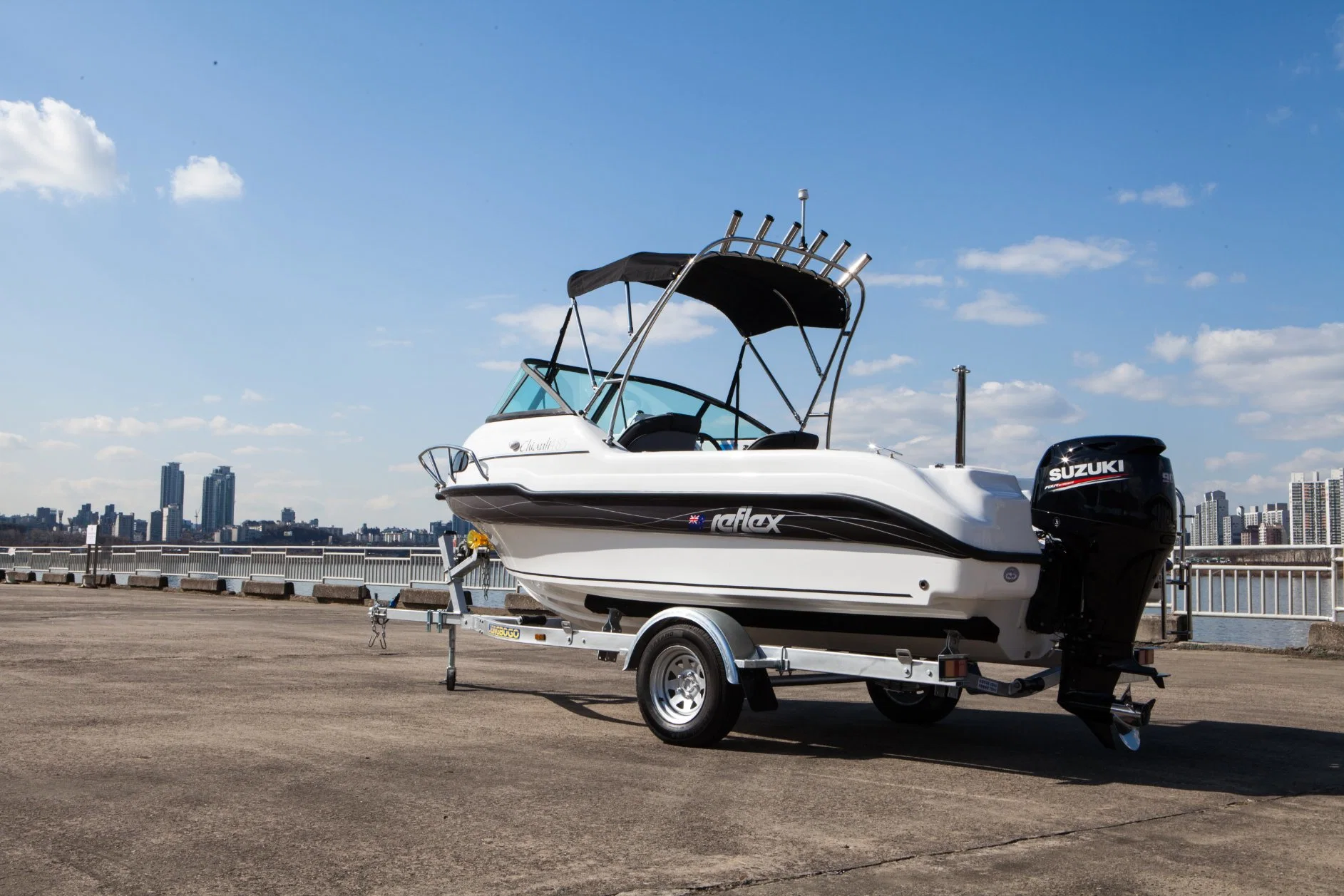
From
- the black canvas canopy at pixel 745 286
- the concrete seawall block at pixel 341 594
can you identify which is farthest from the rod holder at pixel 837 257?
the concrete seawall block at pixel 341 594

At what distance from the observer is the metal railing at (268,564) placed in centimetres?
2361

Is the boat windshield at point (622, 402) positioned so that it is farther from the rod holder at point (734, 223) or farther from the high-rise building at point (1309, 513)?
the high-rise building at point (1309, 513)

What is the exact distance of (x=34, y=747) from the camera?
593cm

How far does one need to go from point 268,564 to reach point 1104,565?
24639 mm

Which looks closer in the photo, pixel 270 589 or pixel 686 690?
pixel 686 690

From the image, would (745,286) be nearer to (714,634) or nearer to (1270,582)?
(714,634)

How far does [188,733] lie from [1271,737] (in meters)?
6.77

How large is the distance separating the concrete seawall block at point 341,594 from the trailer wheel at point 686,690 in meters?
17.3

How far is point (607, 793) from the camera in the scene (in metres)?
5.16

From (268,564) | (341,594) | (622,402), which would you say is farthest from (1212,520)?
(268,564)

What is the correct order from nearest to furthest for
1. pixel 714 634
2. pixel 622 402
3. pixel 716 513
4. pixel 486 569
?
1. pixel 714 634
2. pixel 716 513
3. pixel 622 402
4. pixel 486 569

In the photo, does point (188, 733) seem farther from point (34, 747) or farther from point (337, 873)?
point (337, 873)

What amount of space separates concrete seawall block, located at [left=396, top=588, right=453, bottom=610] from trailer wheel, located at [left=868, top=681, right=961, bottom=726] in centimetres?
1286

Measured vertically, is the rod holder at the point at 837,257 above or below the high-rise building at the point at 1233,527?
above
